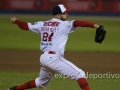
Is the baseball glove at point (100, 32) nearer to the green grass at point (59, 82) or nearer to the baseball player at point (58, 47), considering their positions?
the baseball player at point (58, 47)

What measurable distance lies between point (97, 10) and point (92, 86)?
61.9ft

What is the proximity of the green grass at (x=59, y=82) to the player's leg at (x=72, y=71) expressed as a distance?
1.80 meters

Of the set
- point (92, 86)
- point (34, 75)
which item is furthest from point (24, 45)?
point (92, 86)

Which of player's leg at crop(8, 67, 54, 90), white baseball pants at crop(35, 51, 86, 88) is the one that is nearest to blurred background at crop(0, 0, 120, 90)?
player's leg at crop(8, 67, 54, 90)

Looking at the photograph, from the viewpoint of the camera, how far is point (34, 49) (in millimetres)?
15953

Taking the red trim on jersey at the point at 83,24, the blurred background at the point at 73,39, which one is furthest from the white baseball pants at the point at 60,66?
the blurred background at the point at 73,39

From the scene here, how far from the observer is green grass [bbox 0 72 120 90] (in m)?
8.90

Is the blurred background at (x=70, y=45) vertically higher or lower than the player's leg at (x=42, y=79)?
higher

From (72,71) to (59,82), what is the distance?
2.57 meters

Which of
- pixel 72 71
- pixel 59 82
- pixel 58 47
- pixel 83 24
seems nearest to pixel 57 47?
pixel 58 47

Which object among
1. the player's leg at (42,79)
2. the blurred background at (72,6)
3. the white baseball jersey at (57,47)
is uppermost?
the blurred background at (72,6)

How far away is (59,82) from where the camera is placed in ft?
31.2

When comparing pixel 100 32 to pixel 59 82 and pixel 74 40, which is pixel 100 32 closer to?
pixel 59 82

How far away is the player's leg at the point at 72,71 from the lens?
695cm
